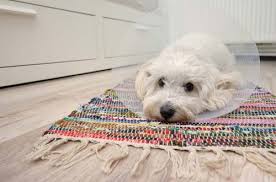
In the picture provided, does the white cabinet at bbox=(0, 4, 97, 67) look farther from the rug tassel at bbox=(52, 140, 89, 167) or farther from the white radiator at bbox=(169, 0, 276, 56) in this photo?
the rug tassel at bbox=(52, 140, 89, 167)

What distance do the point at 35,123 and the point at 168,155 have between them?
1.59 feet

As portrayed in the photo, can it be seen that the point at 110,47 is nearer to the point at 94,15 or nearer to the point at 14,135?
the point at 94,15

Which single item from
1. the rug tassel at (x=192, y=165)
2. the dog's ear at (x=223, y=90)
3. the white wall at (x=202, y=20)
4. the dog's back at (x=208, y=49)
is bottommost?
the rug tassel at (x=192, y=165)

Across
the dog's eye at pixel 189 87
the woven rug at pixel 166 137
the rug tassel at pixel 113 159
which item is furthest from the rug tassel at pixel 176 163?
the dog's eye at pixel 189 87

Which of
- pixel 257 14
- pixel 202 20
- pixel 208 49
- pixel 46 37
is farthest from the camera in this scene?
pixel 257 14

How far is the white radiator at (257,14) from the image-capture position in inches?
105

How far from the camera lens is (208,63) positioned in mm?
1086

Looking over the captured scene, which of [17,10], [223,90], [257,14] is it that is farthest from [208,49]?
[257,14]

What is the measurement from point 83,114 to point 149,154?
373mm

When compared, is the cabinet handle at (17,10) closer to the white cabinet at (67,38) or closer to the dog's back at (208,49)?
the white cabinet at (67,38)

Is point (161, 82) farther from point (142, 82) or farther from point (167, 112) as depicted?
point (167, 112)

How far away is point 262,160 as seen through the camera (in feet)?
1.93

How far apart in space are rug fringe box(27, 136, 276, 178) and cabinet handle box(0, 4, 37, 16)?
3.44 feet

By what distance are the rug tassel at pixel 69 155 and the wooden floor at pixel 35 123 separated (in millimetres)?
26
